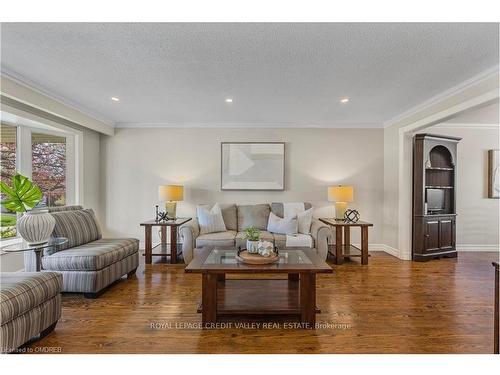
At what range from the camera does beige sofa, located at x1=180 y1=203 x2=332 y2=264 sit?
12.1ft

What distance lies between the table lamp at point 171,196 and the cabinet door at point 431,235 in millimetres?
4000

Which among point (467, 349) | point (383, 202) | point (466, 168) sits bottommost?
point (467, 349)

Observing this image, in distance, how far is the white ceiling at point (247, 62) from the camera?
187 centimetres

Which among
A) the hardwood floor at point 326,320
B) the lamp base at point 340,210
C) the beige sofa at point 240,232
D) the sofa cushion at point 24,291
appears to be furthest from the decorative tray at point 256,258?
the lamp base at point 340,210

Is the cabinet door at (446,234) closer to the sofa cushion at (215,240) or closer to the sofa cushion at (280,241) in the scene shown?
the sofa cushion at (280,241)

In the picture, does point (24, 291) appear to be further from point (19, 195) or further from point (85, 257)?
point (19, 195)

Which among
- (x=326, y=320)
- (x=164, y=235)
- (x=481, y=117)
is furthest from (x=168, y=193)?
(x=481, y=117)

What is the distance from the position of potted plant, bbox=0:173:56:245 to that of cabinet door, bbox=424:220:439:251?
5.03 metres

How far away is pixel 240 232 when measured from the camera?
4.14 meters

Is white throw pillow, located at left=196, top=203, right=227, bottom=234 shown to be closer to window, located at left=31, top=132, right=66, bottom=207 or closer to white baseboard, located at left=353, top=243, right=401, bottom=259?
window, located at left=31, top=132, right=66, bottom=207

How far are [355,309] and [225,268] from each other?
1336 millimetres

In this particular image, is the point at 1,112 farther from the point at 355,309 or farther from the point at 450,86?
the point at 450,86

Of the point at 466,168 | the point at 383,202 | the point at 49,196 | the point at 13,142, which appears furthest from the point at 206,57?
the point at 466,168

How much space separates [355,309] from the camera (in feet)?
8.01
